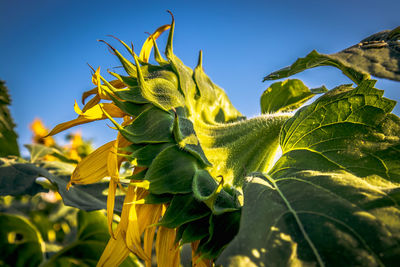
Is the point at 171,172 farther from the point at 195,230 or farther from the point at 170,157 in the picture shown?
the point at 195,230

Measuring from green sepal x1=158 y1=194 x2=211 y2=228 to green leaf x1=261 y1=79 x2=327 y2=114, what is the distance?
689 mm

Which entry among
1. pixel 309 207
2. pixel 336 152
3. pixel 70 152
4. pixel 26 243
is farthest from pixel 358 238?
pixel 70 152

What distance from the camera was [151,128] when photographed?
2.86 feet

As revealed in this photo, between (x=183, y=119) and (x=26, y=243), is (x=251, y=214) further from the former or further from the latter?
(x=26, y=243)

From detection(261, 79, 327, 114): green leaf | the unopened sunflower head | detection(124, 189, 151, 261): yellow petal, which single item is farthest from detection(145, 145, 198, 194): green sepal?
detection(261, 79, 327, 114): green leaf

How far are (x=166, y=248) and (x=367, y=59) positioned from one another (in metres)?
0.66

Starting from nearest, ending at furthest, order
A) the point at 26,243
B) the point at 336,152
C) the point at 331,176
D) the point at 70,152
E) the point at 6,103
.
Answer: the point at 331,176, the point at 336,152, the point at 26,243, the point at 6,103, the point at 70,152

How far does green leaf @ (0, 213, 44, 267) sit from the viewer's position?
165cm

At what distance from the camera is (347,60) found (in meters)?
0.69

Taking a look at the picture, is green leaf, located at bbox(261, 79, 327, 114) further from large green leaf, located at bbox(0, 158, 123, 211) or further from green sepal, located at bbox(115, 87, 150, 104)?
large green leaf, located at bbox(0, 158, 123, 211)

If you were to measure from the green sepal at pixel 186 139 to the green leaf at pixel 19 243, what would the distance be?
1190 millimetres

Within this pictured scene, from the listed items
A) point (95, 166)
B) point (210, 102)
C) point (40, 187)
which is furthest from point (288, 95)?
point (40, 187)

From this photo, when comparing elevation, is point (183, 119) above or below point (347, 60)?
below

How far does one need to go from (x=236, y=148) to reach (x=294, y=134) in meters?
0.21
